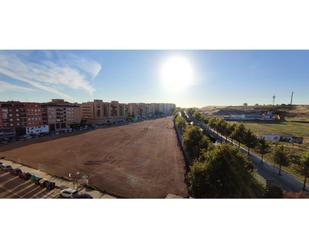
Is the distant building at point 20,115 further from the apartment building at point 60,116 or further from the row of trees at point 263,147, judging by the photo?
the row of trees at point 263,147

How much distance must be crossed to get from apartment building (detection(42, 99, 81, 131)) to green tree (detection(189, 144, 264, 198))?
3961 cm

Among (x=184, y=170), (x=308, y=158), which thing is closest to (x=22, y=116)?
(x=184, y=170)

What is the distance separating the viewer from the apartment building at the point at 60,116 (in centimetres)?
3902

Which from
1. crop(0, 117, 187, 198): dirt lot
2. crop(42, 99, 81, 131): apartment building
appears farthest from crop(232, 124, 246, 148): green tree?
crop(42, 99, 81, 131): apartment building

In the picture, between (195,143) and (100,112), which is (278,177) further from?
(100,112)

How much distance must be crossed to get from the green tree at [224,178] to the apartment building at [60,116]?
3961 cm

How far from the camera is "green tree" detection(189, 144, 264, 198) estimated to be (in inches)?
306

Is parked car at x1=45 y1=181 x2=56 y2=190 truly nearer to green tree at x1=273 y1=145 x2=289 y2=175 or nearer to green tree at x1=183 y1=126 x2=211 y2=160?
green tree at x1=183 y1=126 x2=211 y2=160

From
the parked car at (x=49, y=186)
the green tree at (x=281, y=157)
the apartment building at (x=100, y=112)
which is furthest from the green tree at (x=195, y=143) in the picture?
the apartment building at (x=100, y=112)

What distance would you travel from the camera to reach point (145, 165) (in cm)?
1738

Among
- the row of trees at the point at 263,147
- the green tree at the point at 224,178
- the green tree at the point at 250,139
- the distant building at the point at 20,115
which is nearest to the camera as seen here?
the green tree at the point at 224,178

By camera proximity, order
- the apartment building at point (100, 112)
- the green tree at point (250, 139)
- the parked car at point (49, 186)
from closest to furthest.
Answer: the parked car at point (49, 186), the green tree at point (250, 139), the apartment building at point (100, 112)

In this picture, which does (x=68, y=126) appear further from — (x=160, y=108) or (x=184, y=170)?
(x=160, y=108)

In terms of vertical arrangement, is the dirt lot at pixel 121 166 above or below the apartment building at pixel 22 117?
below
